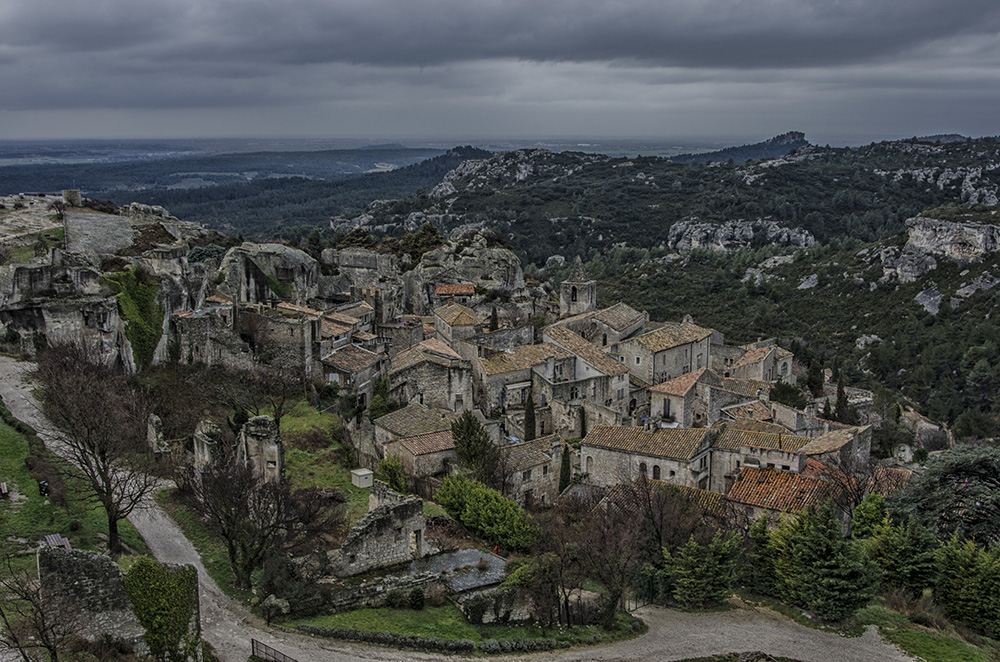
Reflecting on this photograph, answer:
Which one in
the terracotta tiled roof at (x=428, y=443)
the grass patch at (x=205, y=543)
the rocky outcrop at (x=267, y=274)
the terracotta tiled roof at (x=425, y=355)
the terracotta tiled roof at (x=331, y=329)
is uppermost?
the rocky outcrop at (x=267, y=274)

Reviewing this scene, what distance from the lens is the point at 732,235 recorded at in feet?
537

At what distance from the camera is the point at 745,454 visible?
35.1 m

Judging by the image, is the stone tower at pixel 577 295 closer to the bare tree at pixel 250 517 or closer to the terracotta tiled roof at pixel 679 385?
the terracotta tiled roof at pixel 679 385

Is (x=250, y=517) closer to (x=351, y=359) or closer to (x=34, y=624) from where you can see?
(x=34, y=624)

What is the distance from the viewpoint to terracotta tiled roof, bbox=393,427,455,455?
3297 centimetres

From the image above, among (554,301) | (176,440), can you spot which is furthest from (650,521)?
(554,301)

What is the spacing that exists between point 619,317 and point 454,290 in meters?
12.8

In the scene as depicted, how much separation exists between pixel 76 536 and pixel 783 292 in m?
101

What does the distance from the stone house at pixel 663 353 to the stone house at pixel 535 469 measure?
12.3 m

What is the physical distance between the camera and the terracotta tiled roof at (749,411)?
141 feet

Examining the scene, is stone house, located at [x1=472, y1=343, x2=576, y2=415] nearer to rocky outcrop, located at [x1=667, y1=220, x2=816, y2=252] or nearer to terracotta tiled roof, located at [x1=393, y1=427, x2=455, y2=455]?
terracotta tiled roof, located at [x1=393, y1=427, x2=455, y2=455]

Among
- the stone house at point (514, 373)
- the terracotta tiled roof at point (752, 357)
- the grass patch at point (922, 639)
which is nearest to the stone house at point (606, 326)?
the stone house at point (514, 373)

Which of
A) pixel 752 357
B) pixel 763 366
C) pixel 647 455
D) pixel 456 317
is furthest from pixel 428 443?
pixel 752 357

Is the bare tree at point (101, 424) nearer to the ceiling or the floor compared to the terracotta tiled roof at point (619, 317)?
nearer to the ceiling
